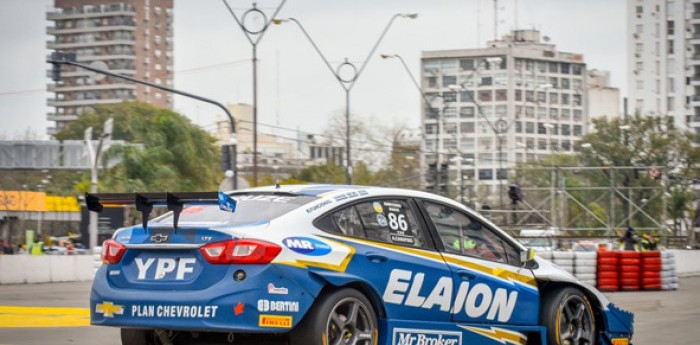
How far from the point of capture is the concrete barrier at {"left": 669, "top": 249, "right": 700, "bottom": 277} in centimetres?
3949

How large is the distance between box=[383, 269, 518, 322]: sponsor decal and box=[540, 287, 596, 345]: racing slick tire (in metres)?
0.38

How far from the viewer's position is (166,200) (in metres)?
8.76

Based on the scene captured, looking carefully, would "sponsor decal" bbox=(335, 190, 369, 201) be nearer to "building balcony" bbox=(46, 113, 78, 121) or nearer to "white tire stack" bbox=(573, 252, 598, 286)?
"white tire stack" bbox=(573, 252, 598, 286)

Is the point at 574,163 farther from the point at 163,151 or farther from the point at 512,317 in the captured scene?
the point at 512,317

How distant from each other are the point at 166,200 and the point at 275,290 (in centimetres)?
110

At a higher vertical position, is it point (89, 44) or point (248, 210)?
point (89, 44)

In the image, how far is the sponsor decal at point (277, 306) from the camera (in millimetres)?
8133

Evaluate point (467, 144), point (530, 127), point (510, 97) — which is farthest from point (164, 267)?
point (530, 127)

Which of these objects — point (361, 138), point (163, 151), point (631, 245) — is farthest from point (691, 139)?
point (631, 245)

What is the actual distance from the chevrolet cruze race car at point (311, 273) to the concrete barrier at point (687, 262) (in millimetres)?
30435

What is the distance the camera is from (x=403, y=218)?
9.45 m

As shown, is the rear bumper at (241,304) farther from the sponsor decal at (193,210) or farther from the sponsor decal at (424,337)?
the sponsor decal at (424,337)

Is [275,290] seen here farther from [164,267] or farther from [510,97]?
[510,97]

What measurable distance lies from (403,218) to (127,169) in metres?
67.5
